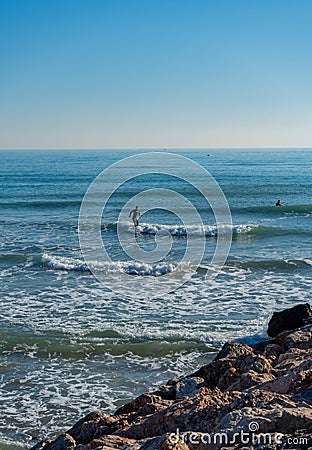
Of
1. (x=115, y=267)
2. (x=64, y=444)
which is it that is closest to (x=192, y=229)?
(x=115, y=267)

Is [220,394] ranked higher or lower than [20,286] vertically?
higher

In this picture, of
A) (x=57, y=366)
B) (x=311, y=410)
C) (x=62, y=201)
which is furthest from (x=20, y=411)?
(x=62, y=201)

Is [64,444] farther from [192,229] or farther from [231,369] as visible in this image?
[192,229]

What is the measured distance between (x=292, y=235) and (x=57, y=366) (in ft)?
56.4

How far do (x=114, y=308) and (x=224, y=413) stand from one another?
30.3ft

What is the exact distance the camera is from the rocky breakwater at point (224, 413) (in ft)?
11.4

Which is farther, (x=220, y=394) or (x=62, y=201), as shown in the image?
(x=62, y=201)

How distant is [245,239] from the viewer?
23719 millimetres

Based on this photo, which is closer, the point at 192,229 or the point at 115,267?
the point at 115,267

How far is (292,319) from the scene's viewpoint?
8742mm

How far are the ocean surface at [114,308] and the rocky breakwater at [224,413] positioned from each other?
2754mm

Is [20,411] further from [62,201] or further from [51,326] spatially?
[62,201]

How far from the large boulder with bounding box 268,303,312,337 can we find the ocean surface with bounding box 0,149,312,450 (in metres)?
0.80

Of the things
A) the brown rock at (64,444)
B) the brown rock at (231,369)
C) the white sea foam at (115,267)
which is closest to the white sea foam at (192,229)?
the white sea foam at (115,267)
